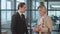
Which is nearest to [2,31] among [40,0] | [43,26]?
[40,0]

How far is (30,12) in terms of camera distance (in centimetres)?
530

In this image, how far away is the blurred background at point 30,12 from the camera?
5258mm

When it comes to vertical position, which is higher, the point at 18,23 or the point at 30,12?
the point at 30,12

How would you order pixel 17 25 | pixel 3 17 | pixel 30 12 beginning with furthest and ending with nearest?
pixel 3 17, pixel 30 12, pixel 17 25

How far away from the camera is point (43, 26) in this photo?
3525 mm

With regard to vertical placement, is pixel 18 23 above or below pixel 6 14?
below

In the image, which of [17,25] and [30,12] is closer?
[17,25]

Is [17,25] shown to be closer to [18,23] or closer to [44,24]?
[18,23]

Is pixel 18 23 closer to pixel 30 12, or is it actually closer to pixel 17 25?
pixel 17 25

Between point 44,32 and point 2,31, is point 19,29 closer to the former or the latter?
point 44,32

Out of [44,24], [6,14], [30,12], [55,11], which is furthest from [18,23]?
[55,11]

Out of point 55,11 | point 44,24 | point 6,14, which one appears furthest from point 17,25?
point 55,11

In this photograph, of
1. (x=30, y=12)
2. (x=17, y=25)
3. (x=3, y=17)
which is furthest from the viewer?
(x=3, y=17)

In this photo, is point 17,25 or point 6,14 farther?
point 6,14
